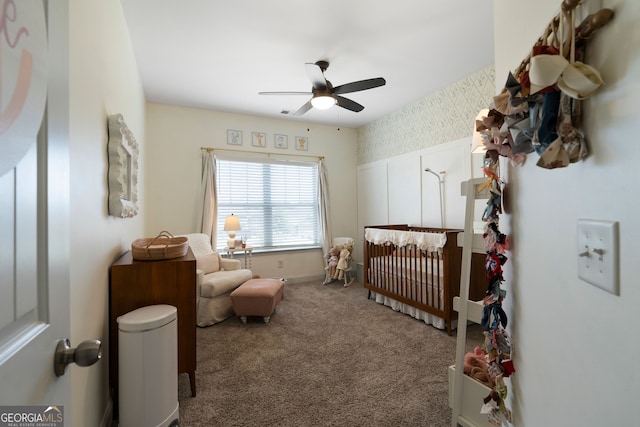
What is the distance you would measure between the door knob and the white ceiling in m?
2.31

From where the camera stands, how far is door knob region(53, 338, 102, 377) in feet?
1.75

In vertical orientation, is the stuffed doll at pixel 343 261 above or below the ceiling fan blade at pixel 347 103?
below

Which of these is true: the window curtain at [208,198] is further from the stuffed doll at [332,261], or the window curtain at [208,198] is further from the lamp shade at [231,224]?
the stuffed doll at [332,261]

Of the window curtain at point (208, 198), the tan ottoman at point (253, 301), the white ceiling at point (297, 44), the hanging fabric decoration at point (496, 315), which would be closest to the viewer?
the hanging fabric decoration at point (496, 315)

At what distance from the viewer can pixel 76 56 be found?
1.16 m

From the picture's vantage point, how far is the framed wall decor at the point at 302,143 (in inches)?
184

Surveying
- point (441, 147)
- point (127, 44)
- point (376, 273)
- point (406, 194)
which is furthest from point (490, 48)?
point (127, 44)

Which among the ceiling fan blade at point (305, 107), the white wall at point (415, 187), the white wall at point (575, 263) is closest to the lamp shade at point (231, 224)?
the ceiling fan blade at point (305, 107)

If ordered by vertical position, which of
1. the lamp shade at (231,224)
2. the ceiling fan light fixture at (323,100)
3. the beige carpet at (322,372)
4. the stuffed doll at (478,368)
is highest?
the ceiling fan light fixture at (323,100)

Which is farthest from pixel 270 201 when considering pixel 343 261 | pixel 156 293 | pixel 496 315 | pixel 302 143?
pixel 496 315

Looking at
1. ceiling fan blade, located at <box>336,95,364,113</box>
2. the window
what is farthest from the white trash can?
the window

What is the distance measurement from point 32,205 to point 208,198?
3.68 m

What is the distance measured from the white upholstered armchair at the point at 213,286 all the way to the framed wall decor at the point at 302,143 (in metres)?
2.28

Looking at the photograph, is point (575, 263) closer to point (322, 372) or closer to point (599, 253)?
point (599, 253)
